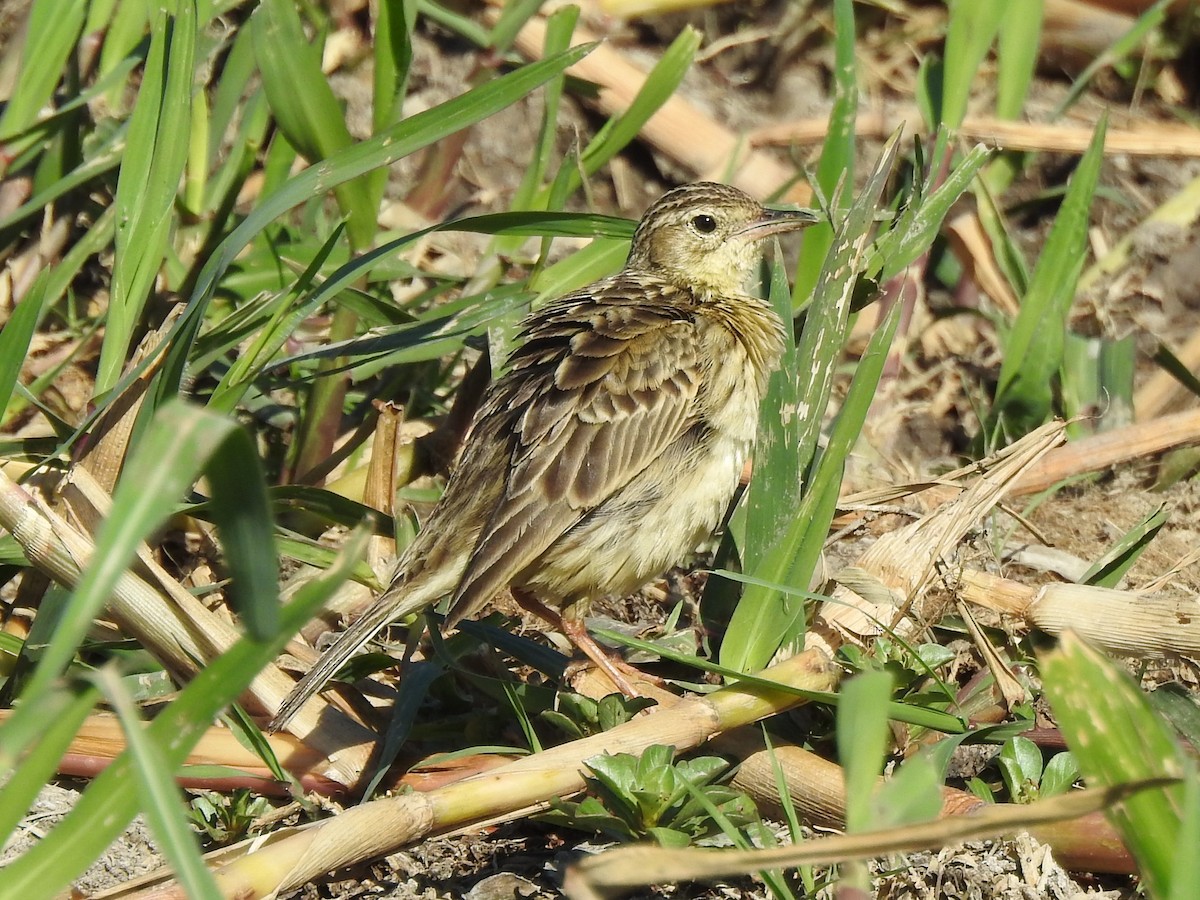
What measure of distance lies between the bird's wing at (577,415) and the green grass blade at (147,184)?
1075mm

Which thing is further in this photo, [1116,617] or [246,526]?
[1116,617]

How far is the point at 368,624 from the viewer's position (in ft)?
12.5

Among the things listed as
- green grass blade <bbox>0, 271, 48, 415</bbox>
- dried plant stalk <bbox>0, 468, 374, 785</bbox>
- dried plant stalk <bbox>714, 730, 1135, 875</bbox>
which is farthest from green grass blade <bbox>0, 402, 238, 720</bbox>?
green grass blade <bbox>0, 271, 48, 415</bbox>

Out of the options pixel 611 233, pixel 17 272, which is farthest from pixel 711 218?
pixel 17 272

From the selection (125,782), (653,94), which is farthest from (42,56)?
(125,782)

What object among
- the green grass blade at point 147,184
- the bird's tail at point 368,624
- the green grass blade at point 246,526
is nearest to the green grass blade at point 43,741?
the green grass blade at point 246,526

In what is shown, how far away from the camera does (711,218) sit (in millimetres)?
5074

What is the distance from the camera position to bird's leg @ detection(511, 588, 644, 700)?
399 centimetres

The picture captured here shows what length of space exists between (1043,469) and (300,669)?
8.52 ft

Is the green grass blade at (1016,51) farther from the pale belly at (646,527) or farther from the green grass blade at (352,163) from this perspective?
the pale belly at (646,527)

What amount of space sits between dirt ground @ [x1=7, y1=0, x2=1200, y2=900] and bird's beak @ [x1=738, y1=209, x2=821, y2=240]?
71 cm

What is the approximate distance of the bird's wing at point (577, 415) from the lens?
4016 millimetres

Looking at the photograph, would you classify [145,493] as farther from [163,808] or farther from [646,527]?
[646,527]

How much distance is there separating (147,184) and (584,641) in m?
1.83
